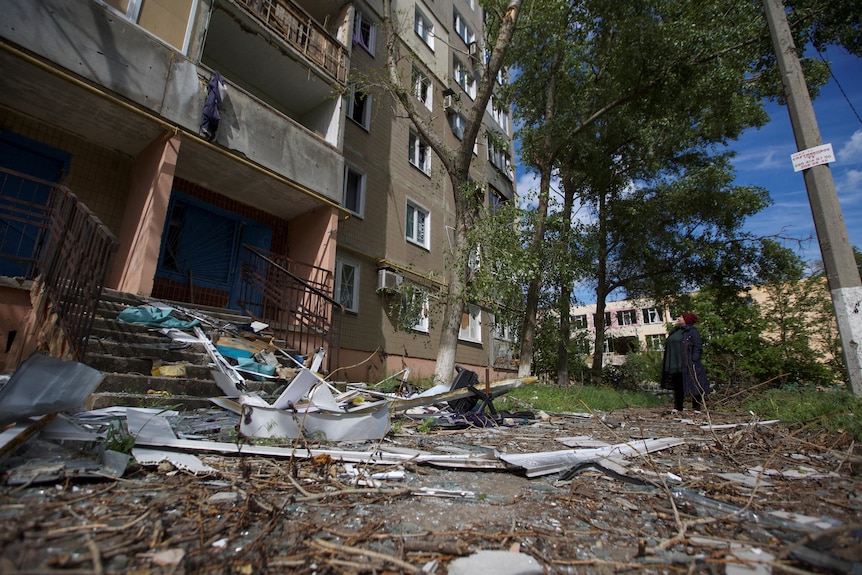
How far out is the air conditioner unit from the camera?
1025cm

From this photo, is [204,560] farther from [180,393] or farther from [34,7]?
[34,7]

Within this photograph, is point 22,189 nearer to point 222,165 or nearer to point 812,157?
point 222,165

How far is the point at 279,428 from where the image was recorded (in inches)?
117

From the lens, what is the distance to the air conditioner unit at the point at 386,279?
33.6 ft

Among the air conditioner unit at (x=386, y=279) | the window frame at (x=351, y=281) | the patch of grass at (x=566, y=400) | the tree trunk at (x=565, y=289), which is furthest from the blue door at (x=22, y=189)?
the tree trunk at (x=565, y=289)

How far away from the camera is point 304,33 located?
8.91 meters

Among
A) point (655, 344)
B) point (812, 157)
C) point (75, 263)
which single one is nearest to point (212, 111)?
point (75, 263)

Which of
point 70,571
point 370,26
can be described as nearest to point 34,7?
point 70,571

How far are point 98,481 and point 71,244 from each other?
339cm

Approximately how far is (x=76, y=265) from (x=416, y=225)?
9.39m

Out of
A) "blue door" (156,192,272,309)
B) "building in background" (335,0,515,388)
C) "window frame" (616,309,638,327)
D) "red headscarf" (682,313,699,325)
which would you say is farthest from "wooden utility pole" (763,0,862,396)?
"window frame" (616,309,638,327)

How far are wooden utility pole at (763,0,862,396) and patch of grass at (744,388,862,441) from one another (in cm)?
42

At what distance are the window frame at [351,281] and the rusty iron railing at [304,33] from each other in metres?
4.45

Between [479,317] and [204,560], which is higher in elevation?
[479,317]
